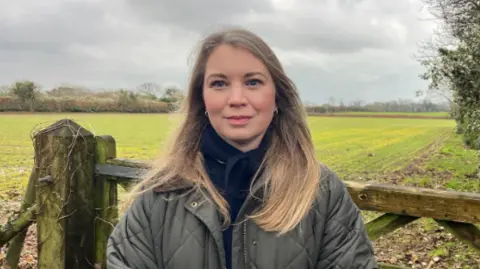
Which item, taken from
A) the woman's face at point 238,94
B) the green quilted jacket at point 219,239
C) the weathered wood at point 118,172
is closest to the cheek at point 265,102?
the woman's face at point 238,94

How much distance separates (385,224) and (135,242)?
169cm

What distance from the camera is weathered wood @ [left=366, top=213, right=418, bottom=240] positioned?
2811 millimetres

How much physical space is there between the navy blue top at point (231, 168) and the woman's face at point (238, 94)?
0.05 metres

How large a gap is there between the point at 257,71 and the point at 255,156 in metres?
0.38

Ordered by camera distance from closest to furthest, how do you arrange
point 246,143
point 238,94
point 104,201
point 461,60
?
point 238,94 → point 246,143 → point 104,201 → point 461,60

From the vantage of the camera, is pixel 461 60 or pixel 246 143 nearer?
pixel 246 143

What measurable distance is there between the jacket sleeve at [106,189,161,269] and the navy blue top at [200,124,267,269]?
0.32m

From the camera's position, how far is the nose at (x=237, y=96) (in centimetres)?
189

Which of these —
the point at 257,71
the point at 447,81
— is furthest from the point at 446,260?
the point at 447,81

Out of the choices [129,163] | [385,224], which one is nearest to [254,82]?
[385,224]

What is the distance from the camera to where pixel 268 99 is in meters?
1.96

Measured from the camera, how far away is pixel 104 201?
3475 millimetres

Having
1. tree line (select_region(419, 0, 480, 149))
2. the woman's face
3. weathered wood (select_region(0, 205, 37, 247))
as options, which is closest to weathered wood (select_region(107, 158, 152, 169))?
weathered wood (select_region(0, 205, 37, 247))

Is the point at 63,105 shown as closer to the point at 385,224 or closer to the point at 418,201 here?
the point at 385,224
